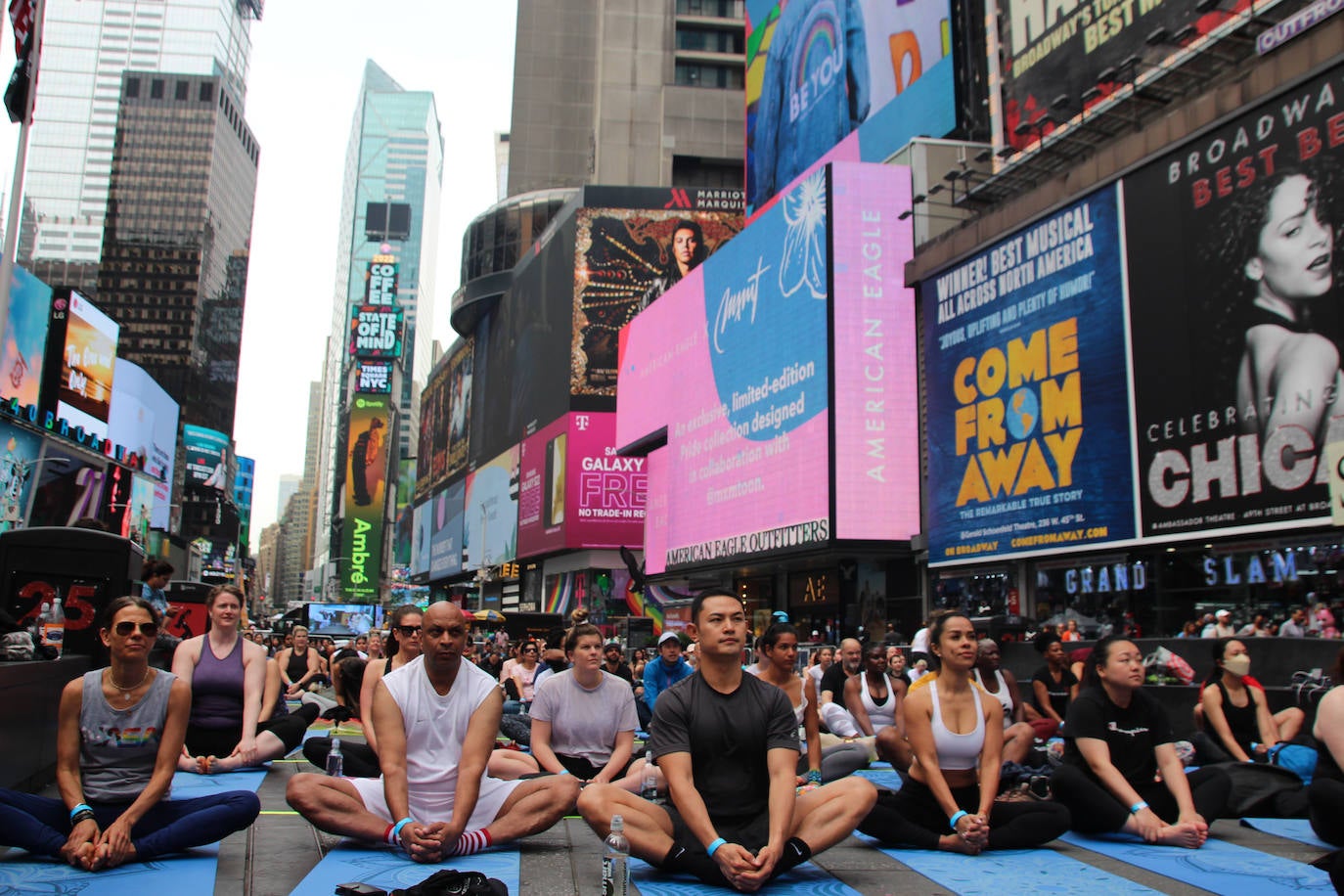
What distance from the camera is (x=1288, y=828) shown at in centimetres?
735

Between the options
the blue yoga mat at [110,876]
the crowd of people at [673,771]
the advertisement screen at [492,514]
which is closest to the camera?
the blue yoga mat at [110,876]

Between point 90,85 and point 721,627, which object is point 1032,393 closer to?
point 721,627

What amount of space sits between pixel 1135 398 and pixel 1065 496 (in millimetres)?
2952

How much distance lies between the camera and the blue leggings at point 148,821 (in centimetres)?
551

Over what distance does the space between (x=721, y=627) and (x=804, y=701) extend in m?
4.69

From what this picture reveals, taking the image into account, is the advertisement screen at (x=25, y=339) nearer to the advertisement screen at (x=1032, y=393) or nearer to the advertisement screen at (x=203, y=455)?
the advertisement screen at (x=1032, y=393)

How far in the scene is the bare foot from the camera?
21.1 feet

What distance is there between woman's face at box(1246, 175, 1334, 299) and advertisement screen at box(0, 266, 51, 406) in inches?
1599

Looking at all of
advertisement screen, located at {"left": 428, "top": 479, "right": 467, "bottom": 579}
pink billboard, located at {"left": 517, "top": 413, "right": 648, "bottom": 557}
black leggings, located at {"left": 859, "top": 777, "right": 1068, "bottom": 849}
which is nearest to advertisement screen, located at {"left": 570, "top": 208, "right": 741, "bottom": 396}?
pink billboard, located at {"left": 517, "top": 413, "right": 648, "bottom": 557}

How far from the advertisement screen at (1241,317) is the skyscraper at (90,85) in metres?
135

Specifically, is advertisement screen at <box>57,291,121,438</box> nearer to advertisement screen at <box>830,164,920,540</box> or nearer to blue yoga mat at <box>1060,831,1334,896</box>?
advertisement screen at <box>830,164,920,540</box>

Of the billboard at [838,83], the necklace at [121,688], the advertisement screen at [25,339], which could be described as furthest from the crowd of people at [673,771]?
the advertisement screen at [25,339]

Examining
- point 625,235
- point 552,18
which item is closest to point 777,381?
point 625,235

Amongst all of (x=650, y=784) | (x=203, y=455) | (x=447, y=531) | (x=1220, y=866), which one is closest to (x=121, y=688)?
(x=650, y=784)
